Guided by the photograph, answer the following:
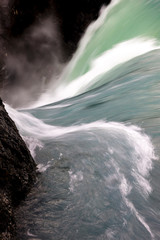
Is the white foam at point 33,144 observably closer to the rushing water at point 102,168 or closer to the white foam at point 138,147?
the rushing water at point 102,168

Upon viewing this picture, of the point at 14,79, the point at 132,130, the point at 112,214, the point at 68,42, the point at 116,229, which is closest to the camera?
the point at 116,229

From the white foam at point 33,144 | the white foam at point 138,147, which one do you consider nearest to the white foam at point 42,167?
the white foam at point 33,144

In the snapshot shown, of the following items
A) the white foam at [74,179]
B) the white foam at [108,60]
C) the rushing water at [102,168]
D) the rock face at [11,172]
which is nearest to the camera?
the rock face at [11,172]

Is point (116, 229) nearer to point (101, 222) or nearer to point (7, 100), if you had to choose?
point (101, 222)

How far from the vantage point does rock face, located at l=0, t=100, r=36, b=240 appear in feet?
7.39

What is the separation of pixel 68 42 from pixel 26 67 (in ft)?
7.56

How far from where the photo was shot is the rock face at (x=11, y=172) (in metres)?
2.25

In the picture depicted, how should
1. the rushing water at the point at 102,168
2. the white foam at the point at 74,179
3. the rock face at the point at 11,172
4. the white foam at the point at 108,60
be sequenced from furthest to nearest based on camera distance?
the white foam at the point at 108,60 → the white foam at the point at 74,179 → the rushing water at the point at 102,168 → the rock face at the point at 11,172

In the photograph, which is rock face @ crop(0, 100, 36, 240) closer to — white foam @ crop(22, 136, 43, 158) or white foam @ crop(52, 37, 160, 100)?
white foam @ crop(22, 136, 43, 158)

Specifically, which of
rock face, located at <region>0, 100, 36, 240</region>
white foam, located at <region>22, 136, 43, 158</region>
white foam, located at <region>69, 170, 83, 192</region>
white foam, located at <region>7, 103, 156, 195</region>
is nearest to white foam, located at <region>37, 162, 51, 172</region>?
rock face, located at <region>0, 100, 36, 240</region>

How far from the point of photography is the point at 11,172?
2623mm

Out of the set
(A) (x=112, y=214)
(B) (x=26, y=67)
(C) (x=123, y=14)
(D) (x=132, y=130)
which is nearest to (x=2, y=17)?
(B) (x=26, y=67)

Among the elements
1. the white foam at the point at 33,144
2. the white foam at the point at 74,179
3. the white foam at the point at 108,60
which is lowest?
the white foam at the point at 74,179

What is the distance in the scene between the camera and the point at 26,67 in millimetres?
12305
